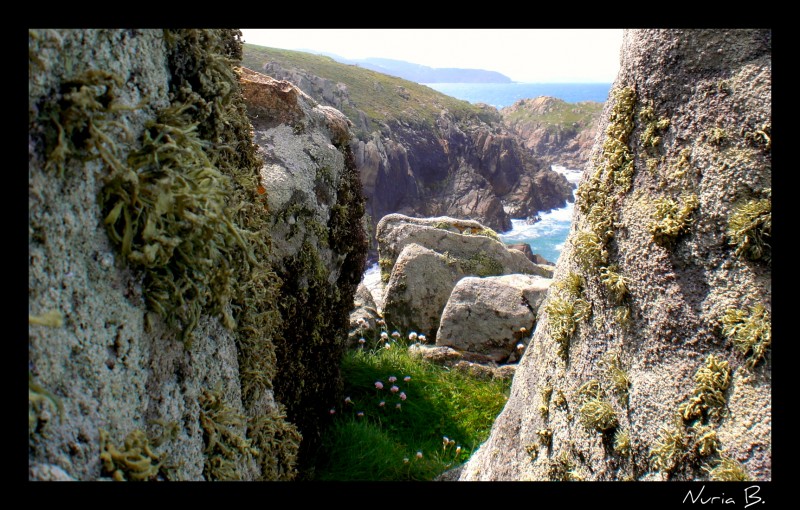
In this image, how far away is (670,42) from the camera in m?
3.13

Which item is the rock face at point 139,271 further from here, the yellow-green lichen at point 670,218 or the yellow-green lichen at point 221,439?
the yellow-green lichen at point 670,218

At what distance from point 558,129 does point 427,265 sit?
412 feet

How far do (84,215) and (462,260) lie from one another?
10.1 metres

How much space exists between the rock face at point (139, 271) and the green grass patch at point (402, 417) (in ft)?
9.82

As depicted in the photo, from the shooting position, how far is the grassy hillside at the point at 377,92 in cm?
9538

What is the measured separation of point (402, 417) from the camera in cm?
732

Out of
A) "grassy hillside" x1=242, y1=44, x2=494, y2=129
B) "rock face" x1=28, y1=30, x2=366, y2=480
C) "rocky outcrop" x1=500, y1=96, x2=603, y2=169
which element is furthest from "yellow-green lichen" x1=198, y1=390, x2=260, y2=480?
"rocky outcrop" x1=500, y1=96, x2=603, y2=169

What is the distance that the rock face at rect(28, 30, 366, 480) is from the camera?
58.3 inches

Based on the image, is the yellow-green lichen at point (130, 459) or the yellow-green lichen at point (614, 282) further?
the yellow-green lichen at point (614, 282)

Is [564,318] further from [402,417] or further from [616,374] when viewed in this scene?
[402,417]

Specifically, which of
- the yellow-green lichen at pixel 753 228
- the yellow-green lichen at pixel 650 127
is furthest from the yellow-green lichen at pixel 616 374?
the yellow-green lichen at pixel 650 127

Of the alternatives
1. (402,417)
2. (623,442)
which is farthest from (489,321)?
(623,442)

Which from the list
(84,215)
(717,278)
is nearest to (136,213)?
(84,215)
